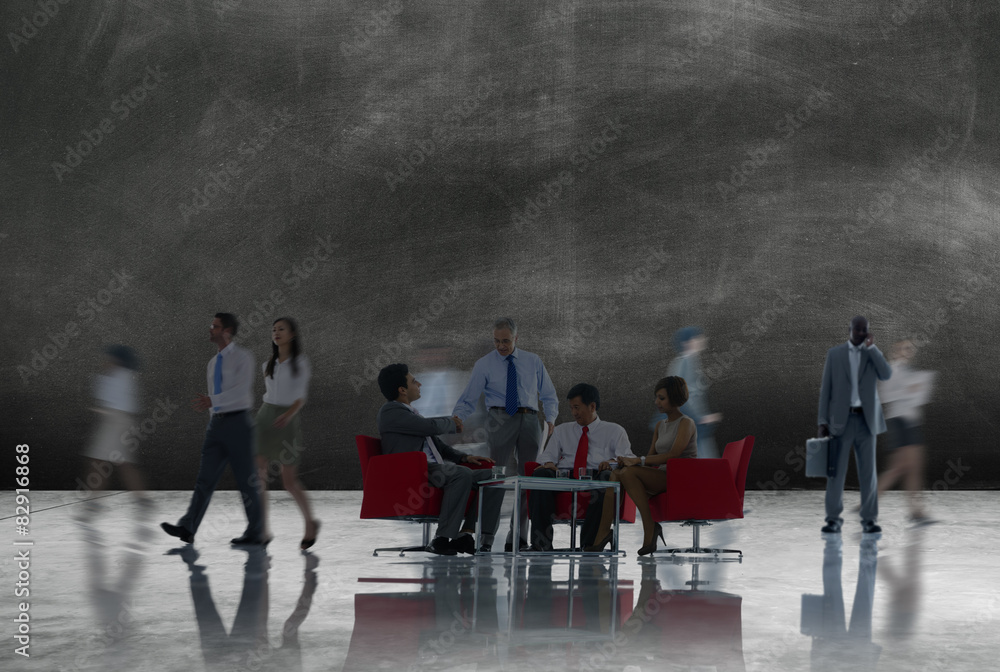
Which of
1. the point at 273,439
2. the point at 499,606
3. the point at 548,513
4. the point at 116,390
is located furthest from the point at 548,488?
the point at 116,390

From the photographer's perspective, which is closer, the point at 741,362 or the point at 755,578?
the point at 755,578

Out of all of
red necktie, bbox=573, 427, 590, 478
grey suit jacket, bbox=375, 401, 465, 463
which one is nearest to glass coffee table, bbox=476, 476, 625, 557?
red necktie, bbox=573, 427, 590, 478

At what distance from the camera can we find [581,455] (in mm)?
5629

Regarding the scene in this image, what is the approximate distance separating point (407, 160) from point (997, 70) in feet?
21.1

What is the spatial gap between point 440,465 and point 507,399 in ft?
3.01

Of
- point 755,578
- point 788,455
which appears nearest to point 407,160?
point 788,455

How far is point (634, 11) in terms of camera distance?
10.6m

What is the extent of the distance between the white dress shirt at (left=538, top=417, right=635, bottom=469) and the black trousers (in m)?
0.15

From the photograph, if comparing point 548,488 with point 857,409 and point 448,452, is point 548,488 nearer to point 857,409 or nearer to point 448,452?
point 448,452

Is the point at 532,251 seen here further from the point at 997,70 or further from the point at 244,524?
the point at 997,70

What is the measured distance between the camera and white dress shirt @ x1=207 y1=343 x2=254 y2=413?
572 centimetres

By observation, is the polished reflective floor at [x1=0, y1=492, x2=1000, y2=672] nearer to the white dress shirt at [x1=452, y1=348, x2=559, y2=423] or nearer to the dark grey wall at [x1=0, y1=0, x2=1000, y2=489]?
the white dress shirt at [x1=452, y1=348, x2=559, y2=423]

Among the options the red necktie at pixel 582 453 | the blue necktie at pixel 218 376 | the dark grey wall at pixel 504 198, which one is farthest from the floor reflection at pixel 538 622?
the dark grey wall at pixel 504 198

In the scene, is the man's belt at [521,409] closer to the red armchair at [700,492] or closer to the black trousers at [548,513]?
the black trousers at [548,513]
